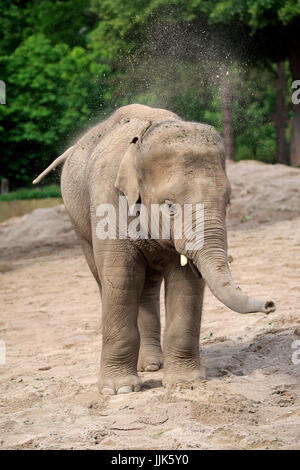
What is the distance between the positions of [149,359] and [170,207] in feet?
6.11

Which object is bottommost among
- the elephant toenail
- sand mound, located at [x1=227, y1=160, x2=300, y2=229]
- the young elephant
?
sand mound, located at [x1=227, y1=160, x2=300, y2=229]

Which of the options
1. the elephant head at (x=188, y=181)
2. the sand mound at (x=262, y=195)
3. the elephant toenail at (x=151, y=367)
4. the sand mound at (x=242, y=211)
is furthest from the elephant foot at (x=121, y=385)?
the sand mound at (x=262, y=195)

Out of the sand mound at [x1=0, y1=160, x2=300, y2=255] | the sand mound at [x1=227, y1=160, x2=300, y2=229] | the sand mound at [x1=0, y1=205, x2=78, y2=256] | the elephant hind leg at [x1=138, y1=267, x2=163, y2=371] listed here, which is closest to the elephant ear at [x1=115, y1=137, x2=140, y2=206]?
the elephant hind leg at [x1=138, y1=267, x2=163, y2=371]

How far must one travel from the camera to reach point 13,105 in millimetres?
21281

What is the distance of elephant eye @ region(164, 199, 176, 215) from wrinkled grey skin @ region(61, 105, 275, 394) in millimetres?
34

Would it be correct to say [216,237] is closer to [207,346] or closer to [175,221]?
[175,221]

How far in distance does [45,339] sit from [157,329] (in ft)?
6.11

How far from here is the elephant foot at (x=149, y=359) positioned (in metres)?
6.80

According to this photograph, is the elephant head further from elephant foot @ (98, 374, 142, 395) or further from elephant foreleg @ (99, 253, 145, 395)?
elephant foot @ (98, 374, 142, 395)

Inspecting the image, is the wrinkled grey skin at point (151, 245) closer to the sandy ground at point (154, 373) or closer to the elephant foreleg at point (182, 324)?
the elephant foreleg at point (182, 324)

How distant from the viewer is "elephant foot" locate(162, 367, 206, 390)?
19.8 feet

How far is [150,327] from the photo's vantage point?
6961mm

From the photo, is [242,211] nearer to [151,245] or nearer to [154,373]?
[154,373]

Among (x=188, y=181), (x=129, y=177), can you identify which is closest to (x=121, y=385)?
(x=129, y=177)
